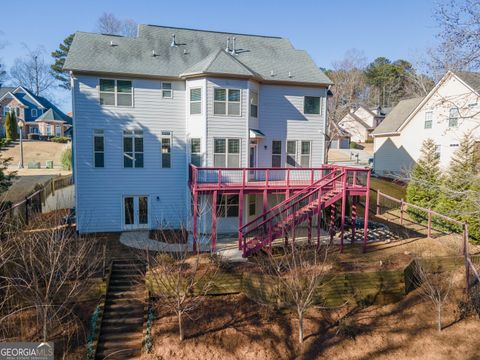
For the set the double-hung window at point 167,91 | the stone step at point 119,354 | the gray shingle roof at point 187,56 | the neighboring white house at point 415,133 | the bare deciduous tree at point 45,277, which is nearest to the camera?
the bare deciduous tree at point 45,277

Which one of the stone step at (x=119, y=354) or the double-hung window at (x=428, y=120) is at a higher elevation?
the double-hung window at (x=428, y=120)

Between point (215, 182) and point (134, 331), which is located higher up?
point (215, 182)

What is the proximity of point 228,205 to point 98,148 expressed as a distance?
7.55m

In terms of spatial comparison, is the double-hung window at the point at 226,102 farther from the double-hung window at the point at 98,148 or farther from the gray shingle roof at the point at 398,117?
the gray shingle roof at the point at 398,117

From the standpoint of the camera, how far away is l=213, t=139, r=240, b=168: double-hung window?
57.6 ft

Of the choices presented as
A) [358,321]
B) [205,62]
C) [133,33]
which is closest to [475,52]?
[358,321]

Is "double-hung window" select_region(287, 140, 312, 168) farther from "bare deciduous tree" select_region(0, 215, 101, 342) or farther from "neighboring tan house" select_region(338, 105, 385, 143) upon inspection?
"neighboring tan house" select_region(338, 105, 385, 143)

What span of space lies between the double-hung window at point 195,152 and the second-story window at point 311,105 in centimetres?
664

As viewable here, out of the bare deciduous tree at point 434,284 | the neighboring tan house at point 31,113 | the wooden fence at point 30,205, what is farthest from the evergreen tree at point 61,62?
the bare deciduous tree at point 434,284

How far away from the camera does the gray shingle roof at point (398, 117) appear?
1402 inches

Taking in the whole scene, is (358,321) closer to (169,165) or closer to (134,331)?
(134,331)

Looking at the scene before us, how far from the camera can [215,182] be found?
16516 mm

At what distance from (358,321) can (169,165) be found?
476 inches

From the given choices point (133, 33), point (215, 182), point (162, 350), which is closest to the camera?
point (162, 350)
